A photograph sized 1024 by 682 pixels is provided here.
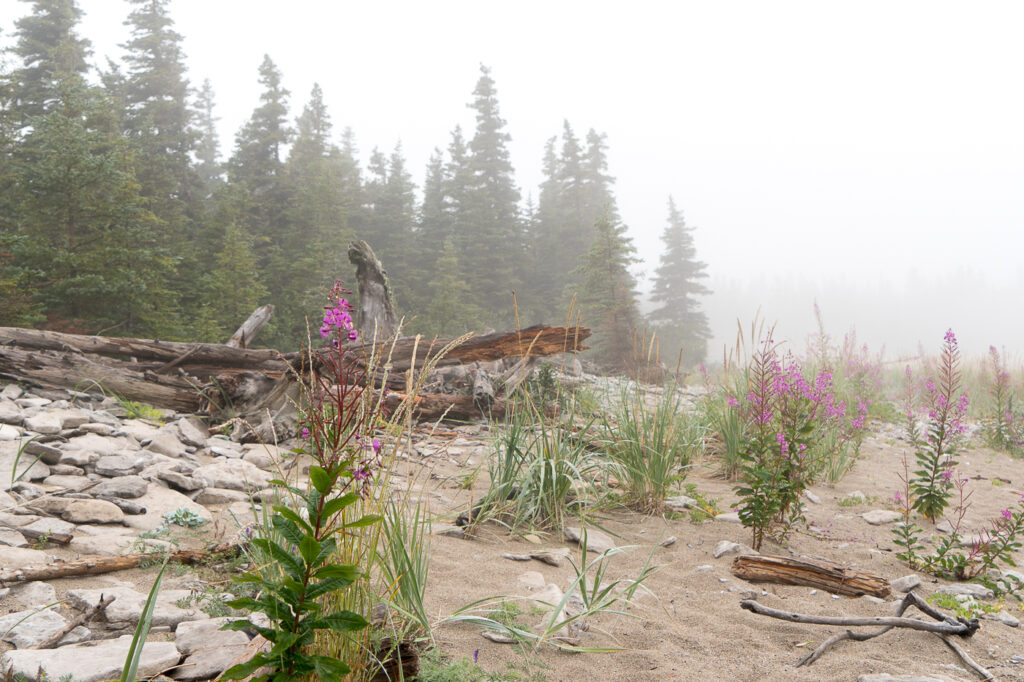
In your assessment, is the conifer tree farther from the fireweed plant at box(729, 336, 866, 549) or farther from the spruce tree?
the fireweed plant at box(729, 336, 866, 549)

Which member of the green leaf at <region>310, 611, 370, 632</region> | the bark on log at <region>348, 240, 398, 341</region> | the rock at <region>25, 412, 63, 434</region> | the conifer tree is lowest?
the rock at <region>25, 412, 63, 434</region>

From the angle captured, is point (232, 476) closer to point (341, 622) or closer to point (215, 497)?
point (215, 497)

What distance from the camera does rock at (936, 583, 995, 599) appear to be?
3.14 meters

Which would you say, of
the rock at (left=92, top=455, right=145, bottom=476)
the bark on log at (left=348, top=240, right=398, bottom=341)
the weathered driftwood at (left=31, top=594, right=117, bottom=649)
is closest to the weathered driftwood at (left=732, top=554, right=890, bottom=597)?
the weathered driftwood at (left=31, top=594, right=117, bottom=649)

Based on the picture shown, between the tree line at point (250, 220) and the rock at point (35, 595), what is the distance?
640 centimetres

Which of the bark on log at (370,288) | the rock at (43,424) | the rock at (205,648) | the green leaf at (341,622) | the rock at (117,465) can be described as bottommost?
the rock at (205,648)

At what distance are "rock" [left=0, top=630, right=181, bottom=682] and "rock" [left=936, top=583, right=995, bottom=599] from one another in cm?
356

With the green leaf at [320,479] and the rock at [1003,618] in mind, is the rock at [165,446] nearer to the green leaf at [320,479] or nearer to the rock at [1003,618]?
the green leaf at [320,479]

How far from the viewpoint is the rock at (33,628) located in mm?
2023

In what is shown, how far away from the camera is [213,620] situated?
224 cm

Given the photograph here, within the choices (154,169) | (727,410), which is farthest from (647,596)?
(154,169)

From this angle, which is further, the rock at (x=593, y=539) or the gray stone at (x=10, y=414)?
the gray stone at (x=10, y=414)

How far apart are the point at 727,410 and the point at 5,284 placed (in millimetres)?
11516

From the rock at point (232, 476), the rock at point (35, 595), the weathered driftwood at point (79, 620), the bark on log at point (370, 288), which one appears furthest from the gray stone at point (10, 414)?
the bark on log at point (370, 288)
